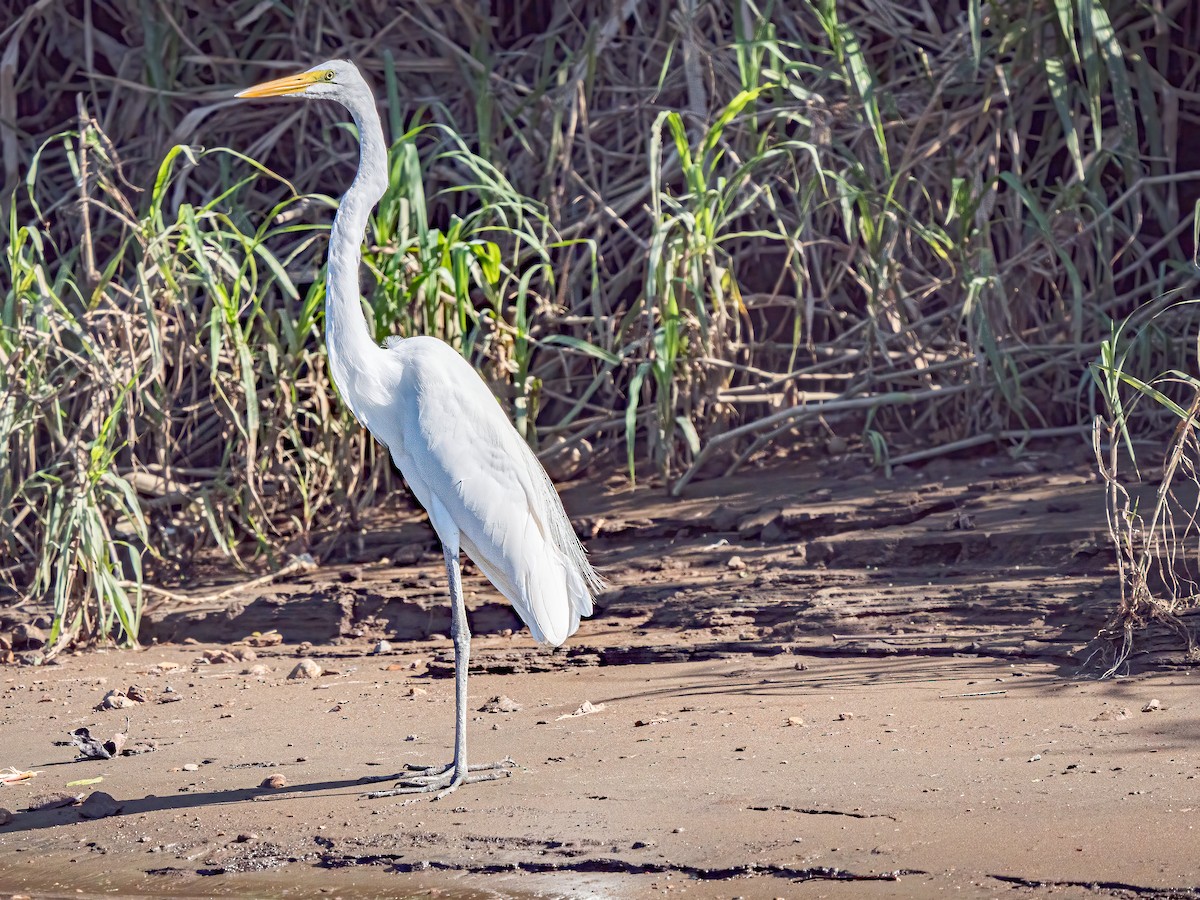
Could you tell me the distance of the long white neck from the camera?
3.72 metres

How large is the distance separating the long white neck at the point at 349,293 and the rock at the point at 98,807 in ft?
3.62

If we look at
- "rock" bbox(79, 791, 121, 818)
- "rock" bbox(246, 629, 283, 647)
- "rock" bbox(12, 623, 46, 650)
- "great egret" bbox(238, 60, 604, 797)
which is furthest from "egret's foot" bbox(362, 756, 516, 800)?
"rock" bbox(12, 623, 46, 650)

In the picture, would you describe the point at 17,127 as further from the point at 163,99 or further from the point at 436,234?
the point at 436,234

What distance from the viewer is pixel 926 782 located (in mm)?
3145

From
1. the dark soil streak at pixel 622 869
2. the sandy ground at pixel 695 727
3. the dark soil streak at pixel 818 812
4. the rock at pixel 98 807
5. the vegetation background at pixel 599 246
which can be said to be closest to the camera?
the dark soil streak at pixel 622 869

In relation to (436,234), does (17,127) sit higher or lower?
higher

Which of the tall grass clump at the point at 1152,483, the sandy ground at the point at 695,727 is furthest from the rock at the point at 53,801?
the tall grass clump at the point at 1152,483

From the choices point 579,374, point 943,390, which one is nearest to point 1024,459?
point 943,390

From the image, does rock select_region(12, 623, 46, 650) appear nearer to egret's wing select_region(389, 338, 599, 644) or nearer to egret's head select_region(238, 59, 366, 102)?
egret's wing select_region(389, 338, 599, 644)

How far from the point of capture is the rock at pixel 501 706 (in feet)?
13.1

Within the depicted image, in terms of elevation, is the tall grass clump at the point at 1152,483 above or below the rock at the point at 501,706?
above

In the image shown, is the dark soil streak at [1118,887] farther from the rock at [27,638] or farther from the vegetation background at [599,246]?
the rock at [27,638]

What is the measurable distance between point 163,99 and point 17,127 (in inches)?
29.6

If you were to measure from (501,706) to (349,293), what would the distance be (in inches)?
45.2
